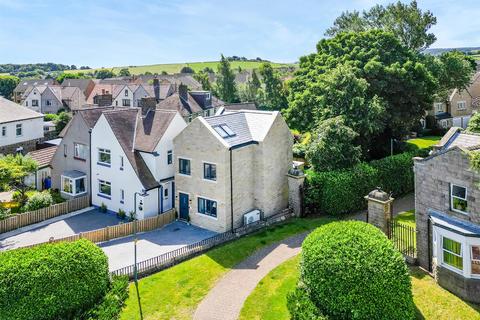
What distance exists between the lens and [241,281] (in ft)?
73.6

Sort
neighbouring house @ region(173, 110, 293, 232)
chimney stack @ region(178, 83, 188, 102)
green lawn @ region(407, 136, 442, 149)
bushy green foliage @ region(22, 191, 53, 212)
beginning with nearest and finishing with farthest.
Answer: neighbouring house @ region(173, 110, 293, 232)
bushy green foliage @ region(22, 191, 53, 212)
chimney stack @ region(178, 83, 188, 102)
green lawn @ region(407, 136, 442, 149)

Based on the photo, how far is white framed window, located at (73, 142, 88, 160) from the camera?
36.7 meters

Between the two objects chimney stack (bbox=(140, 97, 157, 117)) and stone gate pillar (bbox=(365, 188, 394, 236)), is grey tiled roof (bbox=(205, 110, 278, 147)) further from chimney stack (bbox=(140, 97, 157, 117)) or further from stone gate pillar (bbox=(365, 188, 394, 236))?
stone gate pillar (bbox=(365, 188, 394, 236))

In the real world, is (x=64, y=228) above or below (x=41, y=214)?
below

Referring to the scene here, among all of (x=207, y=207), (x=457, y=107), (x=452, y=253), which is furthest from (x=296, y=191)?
(x=457, y=107)

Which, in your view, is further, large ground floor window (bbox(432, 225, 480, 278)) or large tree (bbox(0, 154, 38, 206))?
large tree (bbox(0, 154, 38, 206))

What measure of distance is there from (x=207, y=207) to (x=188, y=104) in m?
26.0

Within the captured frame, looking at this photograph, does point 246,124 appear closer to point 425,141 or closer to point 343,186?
point 343,186

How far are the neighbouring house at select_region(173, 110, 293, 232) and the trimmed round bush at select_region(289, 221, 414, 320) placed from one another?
1230 centimetres

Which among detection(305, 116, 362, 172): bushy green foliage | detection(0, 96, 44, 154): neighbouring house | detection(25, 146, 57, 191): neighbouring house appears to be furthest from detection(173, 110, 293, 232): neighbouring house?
detection(0, 96, 44, 154): neighbouring house

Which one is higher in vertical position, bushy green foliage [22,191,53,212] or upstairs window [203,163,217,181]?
upstairs window [203,163,217,181]

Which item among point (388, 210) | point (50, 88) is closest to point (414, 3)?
point (388, 210)

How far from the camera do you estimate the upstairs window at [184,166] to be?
31837mm

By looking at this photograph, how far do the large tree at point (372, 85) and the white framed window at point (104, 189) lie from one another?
20.7 metres
